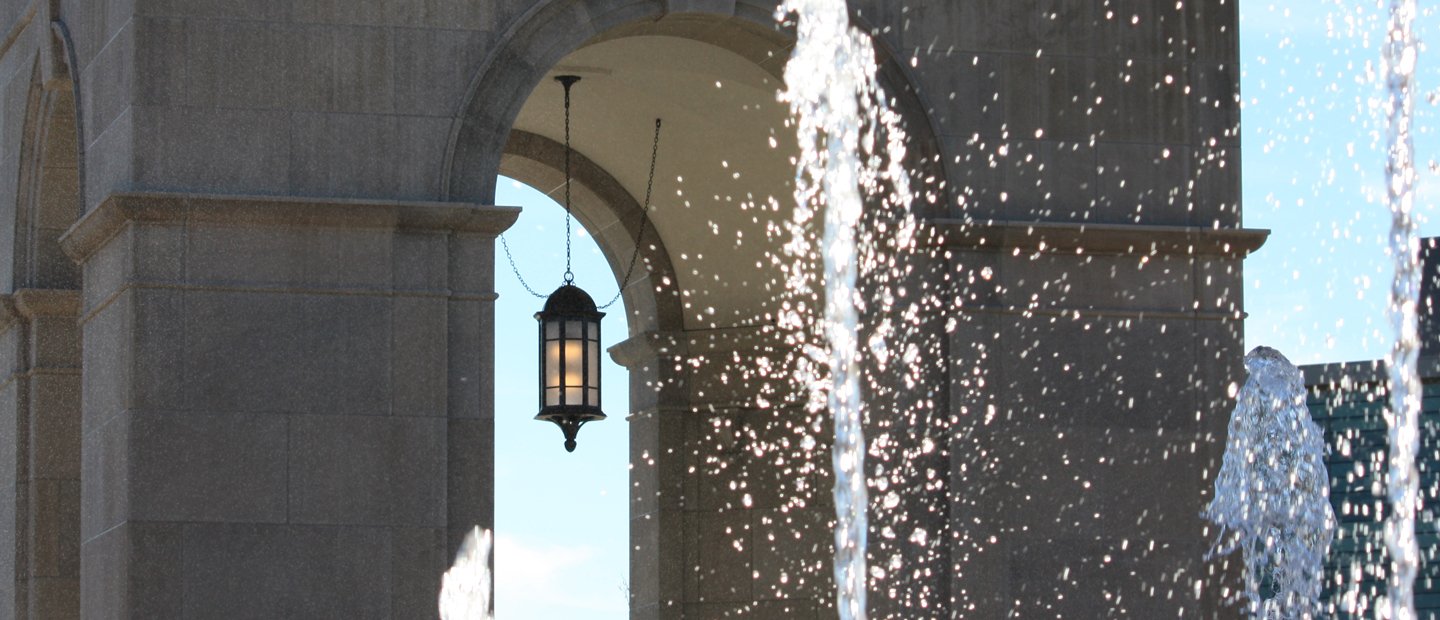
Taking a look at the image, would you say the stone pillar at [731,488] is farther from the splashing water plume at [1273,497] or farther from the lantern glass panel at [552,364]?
the splashing water plume at [1273,497]

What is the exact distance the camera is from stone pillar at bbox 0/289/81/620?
18.9 meters

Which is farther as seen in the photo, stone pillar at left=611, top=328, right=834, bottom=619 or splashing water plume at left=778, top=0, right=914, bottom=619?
stone pillar at left=611, top=328, right=834, bottom=619

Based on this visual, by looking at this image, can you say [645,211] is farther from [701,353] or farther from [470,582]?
[470,582]

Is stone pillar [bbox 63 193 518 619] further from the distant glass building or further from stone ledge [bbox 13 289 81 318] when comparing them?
the distant glass building

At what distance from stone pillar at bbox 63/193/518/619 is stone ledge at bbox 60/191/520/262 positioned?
0.04 feet

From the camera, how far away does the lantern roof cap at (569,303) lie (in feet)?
62.7

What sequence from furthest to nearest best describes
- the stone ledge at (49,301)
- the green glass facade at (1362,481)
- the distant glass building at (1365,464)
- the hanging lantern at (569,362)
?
the green glass facade at (1362,481)
the distant glass building at (1365,464)
the hanging lantern at (569,362)
the stone ledge at (49,301)

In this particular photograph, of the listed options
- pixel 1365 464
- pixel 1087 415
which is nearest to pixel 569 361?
pixel 1087 415

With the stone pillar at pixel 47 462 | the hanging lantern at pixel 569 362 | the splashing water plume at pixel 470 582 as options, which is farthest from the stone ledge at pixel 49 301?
the splashing water plume at pixel 470 582

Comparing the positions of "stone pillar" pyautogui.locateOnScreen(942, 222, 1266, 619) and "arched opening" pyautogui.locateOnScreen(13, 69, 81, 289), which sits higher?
"arched opening" pyautogui.locateOnScreen(13, 69, 81, 289)

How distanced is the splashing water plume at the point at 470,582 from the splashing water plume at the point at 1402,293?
490cm

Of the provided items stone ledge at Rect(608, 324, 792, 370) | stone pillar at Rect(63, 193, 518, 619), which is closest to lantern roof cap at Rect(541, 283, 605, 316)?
stone ledge at Rect(608, 324, 792, 370)

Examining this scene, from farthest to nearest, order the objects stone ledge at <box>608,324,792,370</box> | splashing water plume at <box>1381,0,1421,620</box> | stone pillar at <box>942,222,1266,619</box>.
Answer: stone ledge at <box>608,324,792,370</box>
stone pillar at <box>942,222,1266,619</box>
splashing water plume at <box>1381,0,1421,620</box>

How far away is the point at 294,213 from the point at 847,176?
3510 millimetres
